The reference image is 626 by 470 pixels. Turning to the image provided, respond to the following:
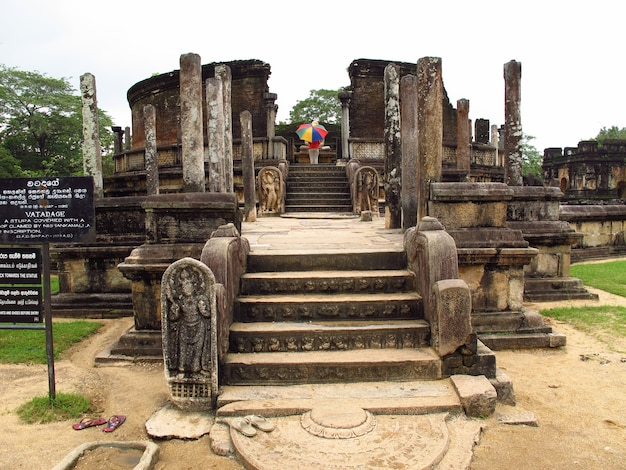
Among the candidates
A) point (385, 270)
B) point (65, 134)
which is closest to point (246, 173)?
point (385, 270)

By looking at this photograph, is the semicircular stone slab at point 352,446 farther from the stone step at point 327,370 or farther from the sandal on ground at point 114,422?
the sandal on ground at point 114,422

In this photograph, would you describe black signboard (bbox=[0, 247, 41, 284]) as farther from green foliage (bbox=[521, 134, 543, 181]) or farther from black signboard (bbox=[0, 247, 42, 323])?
green foliage (bbox=[521, 134, 543, 181])

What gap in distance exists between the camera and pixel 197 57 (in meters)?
6.52

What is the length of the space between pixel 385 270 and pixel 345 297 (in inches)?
25.4

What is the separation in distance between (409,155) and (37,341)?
5.44 m

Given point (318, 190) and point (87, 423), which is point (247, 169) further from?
point (87, 423)

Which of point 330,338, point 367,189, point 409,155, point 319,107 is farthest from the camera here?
point 319,107

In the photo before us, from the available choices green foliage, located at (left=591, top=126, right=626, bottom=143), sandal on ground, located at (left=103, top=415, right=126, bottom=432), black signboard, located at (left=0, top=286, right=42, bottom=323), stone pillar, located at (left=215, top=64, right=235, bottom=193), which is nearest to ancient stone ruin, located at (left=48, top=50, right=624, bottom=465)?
sandal on ground, located at (left=103, top=415, right=126, bottom=432)

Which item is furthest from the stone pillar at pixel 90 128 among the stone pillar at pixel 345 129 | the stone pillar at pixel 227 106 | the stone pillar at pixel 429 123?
the stone pillar at pixel 345 129

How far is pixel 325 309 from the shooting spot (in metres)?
4.30

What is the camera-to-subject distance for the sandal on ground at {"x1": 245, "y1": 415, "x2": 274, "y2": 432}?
315 centimetres

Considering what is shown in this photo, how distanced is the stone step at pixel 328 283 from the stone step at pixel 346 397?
104 centimetres

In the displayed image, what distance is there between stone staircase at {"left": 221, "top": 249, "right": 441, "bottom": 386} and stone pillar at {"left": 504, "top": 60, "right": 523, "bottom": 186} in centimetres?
529

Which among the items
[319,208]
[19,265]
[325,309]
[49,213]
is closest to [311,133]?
[319,208]
